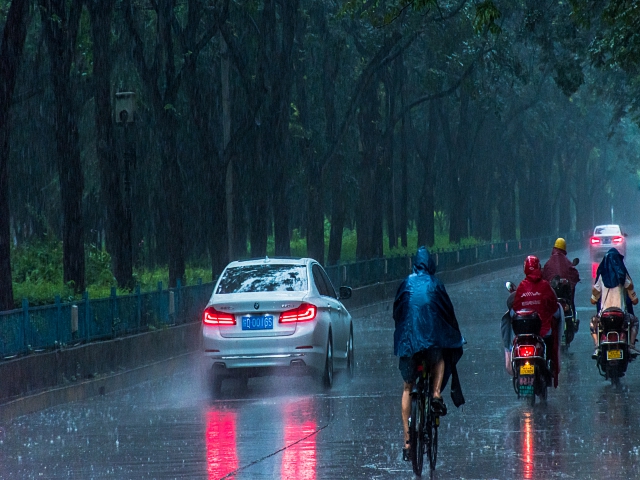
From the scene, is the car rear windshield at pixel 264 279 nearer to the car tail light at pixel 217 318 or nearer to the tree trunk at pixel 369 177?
the car tail light at pixel 217 318

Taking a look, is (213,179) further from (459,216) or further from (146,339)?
(459,216)

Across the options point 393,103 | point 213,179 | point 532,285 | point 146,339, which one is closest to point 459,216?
point 393,103

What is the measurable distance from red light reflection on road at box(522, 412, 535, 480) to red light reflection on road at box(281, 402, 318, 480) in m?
1.57

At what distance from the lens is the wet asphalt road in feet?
36.0

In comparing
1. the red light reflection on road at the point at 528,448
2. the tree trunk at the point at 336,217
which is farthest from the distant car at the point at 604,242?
the red light reflection on road at the point at 528,448

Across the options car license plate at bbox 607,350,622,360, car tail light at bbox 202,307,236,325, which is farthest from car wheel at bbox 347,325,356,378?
car license plate at bbox 607,350,622,360

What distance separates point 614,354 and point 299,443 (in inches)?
229

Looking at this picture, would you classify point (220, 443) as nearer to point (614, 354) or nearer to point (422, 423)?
point (422, 423)

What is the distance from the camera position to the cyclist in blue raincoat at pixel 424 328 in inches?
424

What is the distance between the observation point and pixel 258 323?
17.4 metres

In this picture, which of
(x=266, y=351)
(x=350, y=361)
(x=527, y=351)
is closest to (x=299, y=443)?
(x=527, y=351)

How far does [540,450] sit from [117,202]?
1596cm

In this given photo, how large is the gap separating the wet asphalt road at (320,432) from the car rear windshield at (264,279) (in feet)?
3.58

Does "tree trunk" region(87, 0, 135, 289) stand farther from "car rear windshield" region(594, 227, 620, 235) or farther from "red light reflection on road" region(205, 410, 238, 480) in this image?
"car rear windshield" region(594, 227, 620, 235)
